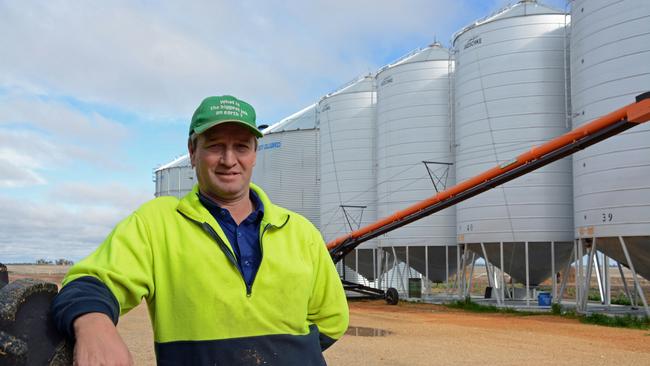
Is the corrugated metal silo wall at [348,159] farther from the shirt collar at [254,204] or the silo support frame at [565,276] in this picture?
the shirt collar at [254,204]

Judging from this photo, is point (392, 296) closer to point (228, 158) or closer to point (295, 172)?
point (295, 172)

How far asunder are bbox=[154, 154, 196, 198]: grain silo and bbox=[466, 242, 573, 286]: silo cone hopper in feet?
88.8

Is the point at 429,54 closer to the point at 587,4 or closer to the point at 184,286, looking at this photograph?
the point at 587,4

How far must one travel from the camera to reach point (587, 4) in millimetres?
18719

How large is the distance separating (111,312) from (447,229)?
2539 cm

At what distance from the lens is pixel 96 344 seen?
137 cm

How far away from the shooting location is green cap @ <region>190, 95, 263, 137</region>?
6.60ft

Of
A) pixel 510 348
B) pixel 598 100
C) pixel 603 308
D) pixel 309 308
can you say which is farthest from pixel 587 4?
pixel 309 308

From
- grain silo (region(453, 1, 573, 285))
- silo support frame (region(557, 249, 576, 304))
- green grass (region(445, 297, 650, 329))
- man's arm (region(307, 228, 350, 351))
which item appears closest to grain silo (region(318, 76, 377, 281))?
grain silo (region(453, 1, 573, 285))

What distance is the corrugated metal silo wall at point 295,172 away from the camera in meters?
35.3

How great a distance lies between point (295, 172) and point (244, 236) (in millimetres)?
33650

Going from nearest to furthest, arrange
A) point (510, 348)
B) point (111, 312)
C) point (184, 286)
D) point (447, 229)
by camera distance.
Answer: point (111, 312), point (184, 286), point (510, 348), point (447, 229)

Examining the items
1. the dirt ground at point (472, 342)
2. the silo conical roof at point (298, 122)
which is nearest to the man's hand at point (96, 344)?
the dirt ground at point (472, 342)

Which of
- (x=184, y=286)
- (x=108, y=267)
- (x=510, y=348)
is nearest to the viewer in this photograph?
(x=108, y=267)
